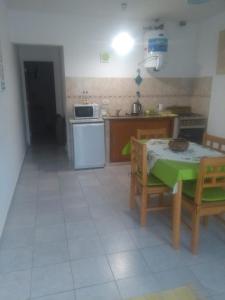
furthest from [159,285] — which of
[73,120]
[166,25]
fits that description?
[166,25]

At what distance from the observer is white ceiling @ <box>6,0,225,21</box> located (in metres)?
3.31

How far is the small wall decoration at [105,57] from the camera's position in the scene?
411cm

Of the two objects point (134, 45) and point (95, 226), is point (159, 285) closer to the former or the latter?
point (95, 226)

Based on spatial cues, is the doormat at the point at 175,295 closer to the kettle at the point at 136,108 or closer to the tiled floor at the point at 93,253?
the tiled floor at the point at 93,253

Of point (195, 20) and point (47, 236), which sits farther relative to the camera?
point (195, 20)

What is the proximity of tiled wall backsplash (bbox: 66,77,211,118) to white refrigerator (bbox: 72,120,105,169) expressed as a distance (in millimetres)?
534

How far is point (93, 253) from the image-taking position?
2.01 metres

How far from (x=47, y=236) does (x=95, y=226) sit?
0.46 metres

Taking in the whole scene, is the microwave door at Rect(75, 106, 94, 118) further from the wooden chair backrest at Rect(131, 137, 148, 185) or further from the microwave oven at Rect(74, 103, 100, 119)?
the wooden chair backrest at Rect(131, 137, 148, 185)

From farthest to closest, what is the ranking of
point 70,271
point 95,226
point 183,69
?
1. point 183,69
2. point 95,226
3. point 70,271

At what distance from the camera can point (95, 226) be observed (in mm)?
2400

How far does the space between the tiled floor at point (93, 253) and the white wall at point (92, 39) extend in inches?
88.7

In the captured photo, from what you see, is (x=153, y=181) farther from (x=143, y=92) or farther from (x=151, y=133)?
(x=143, y=92)

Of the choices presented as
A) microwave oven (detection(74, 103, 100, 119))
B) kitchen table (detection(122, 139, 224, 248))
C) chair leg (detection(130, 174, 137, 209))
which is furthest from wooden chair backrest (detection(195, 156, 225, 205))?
microwave oven (detection(74, 103, 100, 119))
